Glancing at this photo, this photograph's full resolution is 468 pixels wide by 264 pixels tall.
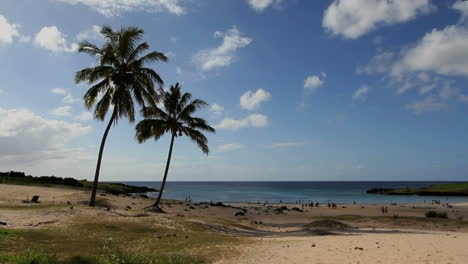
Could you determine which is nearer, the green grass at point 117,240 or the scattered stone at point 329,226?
the green grass at point 117,240

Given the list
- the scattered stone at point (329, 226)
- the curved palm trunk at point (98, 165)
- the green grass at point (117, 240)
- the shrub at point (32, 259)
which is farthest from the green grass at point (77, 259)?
the scattered stone at point (329, 226)

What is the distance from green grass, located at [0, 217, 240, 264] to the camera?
10.7m

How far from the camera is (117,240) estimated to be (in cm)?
1326

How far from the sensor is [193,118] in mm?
30547

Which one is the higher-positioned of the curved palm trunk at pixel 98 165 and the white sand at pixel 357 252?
the curved palm trunk at pixel 98 165

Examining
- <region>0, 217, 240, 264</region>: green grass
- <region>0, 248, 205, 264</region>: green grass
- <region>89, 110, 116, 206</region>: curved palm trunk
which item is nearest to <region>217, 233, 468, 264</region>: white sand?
<region>0, 217, 240, 264</region>: green grass

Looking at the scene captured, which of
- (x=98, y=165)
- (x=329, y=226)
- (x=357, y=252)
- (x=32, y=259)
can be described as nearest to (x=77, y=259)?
(x=32, y=259)

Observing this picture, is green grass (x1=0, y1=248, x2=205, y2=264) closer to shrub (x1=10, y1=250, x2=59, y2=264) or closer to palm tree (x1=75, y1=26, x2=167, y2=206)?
shrub (x1=10, y1=250, x2=59, y2=264)

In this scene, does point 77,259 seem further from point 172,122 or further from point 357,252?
point 172,122

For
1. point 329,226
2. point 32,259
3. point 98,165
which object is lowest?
point 329,226

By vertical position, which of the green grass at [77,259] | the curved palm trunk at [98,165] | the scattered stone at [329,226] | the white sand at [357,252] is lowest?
the scattered stone at [329,226]

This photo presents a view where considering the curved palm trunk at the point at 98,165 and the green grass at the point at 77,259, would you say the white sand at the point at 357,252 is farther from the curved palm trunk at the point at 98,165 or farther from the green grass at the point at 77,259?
the curved palm trunk at the point at 98,165

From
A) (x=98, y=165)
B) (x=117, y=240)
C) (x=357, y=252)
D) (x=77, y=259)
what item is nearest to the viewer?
(x=77, y=259)

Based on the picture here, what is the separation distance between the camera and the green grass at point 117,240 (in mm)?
10729
